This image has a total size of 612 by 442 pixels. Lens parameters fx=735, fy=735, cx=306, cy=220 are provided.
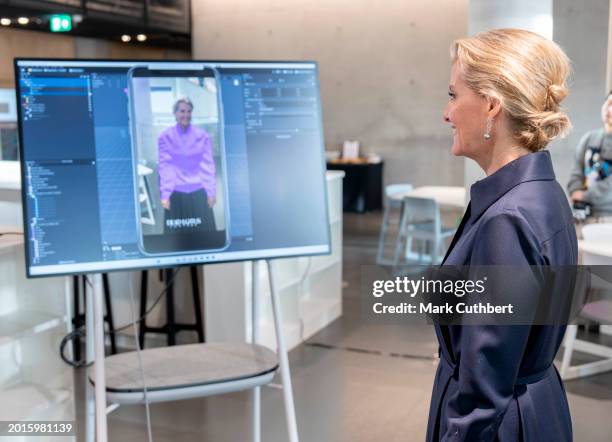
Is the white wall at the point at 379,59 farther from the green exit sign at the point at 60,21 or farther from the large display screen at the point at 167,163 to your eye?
the large display screen at the point at 167,163

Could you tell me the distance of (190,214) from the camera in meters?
2.54

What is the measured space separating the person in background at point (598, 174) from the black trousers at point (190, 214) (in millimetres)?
3400

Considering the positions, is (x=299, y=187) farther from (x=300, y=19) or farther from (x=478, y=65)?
(x=300, y=19)

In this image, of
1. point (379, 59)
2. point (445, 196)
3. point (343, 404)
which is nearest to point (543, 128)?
point (343, 404)

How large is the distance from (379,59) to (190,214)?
7.69 meters

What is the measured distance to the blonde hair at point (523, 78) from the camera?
1.54m

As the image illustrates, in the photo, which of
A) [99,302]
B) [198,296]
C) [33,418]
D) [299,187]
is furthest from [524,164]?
[198,296]

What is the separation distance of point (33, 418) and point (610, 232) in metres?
3.15

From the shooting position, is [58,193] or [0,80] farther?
[0,80]

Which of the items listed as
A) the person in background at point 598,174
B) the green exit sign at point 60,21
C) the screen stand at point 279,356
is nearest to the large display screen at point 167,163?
the screen stand at point 279,356

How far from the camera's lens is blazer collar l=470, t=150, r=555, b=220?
158 cm

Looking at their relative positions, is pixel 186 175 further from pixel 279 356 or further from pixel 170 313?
pixel 170 313

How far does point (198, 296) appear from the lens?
4.70 m

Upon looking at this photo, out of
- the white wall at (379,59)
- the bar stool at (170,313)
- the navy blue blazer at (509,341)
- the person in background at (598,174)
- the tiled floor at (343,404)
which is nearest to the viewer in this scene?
the navy blue blazer at (509,341)
